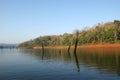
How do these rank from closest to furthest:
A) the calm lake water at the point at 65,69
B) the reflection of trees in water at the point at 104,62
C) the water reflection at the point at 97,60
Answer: the calm lake water at the point at 65,69, the reflection of trees in water at the point at 104,62, the water reflection at the point at 97,60

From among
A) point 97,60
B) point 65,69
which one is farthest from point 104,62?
point 65,69

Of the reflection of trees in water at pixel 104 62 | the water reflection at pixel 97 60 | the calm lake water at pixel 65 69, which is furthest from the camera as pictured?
the water reflection at pixel 97 60

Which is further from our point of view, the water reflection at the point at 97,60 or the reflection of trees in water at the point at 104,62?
Result: the water reflection at the point at 97,60

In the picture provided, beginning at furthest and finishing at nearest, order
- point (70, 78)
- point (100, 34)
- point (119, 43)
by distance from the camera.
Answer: point (100, 34), point (119, 43), point (70, 78)

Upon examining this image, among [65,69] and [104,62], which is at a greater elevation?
[104,62]

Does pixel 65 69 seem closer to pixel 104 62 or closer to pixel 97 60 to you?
pixel 104 62

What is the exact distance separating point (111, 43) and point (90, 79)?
469ft

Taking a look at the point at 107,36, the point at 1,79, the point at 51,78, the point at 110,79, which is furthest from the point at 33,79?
the point at 107,36

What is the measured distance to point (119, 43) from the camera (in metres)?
169

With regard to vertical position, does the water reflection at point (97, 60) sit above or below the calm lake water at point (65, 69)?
above

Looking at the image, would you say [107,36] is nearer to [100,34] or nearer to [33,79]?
[100,34]

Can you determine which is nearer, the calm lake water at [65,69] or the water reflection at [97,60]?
the calm lake water at [65,69]

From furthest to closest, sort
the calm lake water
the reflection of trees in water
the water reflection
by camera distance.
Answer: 1. the water reflection
2. the reflection of trees in water
3. the calm lake water

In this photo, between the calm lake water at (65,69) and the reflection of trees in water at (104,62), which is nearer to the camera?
the calm lake water at (65,69)
